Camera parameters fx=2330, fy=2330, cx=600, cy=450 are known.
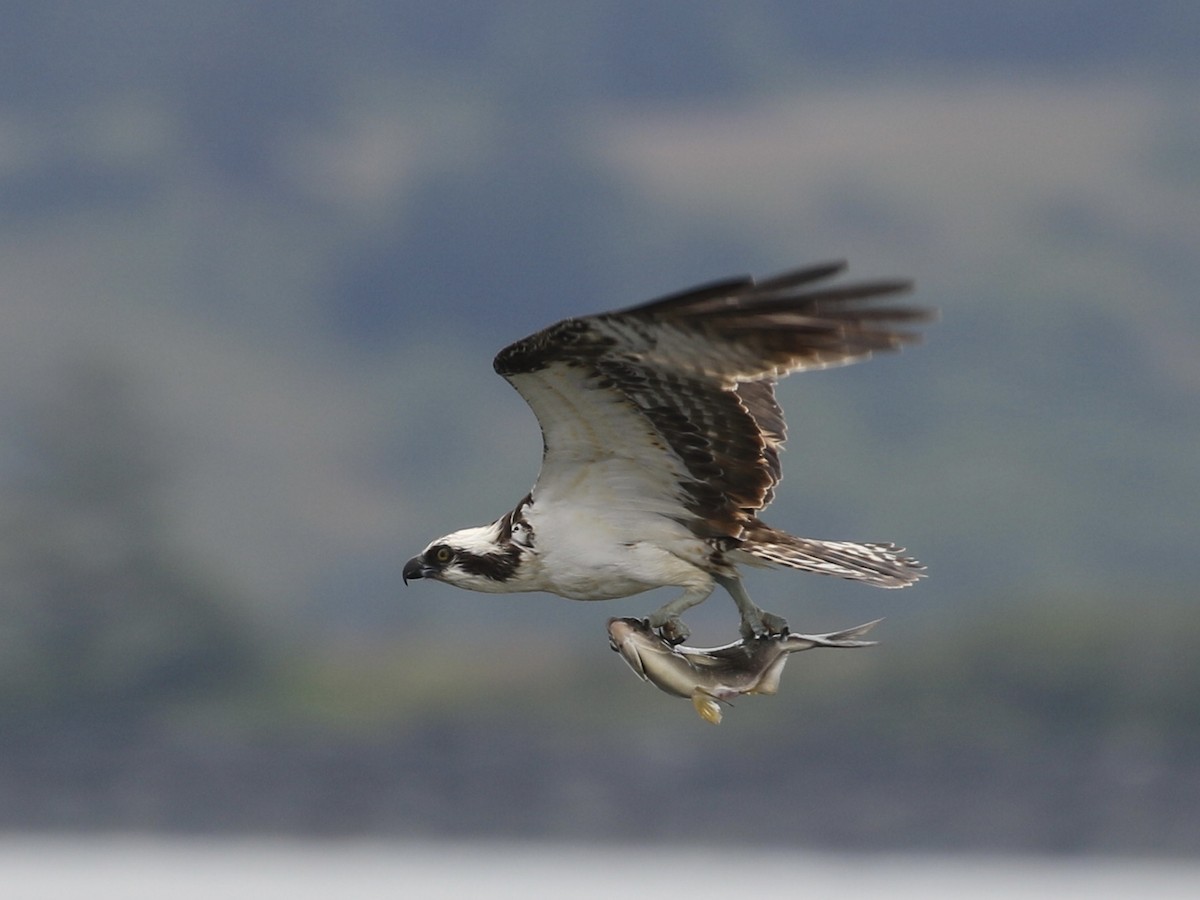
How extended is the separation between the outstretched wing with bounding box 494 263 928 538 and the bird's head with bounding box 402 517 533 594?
24cm

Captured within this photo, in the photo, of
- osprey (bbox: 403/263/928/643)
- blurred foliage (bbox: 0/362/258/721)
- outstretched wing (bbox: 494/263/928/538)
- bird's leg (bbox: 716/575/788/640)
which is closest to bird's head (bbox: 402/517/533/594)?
osprey (bbox: 403/263/928/643)

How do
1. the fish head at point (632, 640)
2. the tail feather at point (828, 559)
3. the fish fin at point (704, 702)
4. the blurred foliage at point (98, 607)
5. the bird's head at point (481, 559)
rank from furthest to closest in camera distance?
the blurred foliage at point (98, 607) → the bird's head at point (481, 559) → the tail feather at point (828, 559) → the fish head at point (632, 640) → the fish fin at point (704, 702)

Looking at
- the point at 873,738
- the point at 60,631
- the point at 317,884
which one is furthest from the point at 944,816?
the point at 60,631

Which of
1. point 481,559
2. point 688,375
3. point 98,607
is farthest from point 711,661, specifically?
point 98,607

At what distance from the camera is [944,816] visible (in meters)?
51.6

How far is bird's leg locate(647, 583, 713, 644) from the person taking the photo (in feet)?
27.5

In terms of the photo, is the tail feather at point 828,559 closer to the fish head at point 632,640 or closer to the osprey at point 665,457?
the osprey at point 665,457

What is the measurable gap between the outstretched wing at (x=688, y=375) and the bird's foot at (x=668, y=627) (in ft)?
1.59

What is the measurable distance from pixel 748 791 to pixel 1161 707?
40.2ft

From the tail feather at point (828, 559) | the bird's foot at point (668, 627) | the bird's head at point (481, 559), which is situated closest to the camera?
the bird's foot at point (668, 627)

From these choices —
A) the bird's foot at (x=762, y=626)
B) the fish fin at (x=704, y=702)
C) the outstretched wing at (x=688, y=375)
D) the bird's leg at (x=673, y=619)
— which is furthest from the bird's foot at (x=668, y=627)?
the outstretched wing at (x=688, y=375)

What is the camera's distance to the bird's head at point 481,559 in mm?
8805

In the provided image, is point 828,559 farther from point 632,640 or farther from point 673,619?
point 632,640

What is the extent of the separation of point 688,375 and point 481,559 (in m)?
1.22
